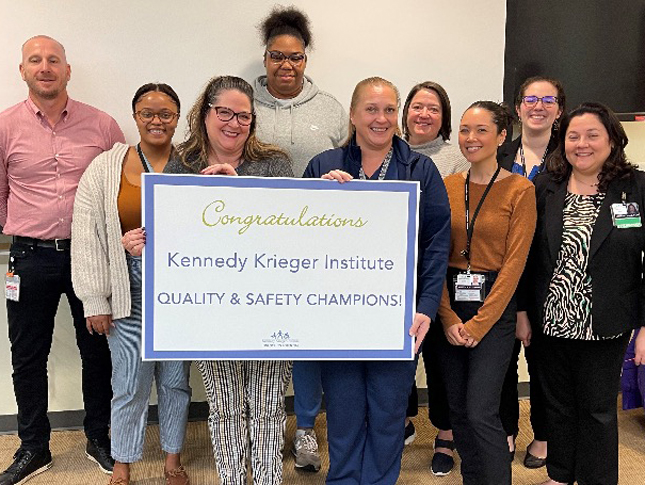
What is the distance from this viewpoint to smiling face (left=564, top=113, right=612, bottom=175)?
212cm

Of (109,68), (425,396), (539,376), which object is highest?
(109,68)

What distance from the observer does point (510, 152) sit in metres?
2.74

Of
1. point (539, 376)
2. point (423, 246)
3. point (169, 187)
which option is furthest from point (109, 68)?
point (539, 376)

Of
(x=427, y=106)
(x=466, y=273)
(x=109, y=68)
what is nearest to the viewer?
(x=466, y=273)

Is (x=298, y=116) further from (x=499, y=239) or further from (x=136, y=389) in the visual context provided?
(x=136, y=389)

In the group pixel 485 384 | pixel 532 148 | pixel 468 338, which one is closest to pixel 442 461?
pixel 485 384

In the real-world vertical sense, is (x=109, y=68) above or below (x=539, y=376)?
above

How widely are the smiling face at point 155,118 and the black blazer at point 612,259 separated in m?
1.49

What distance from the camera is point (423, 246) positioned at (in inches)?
83.0

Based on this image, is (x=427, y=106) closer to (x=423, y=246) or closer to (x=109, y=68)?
(x=423, y=246)

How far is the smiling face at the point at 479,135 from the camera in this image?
7.18 ft

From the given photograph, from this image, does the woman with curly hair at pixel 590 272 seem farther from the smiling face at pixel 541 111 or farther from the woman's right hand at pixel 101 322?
the woman's right hand at pixel 101 322

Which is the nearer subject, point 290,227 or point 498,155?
point 290,227

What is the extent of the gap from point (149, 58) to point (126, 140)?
1.38 feet
